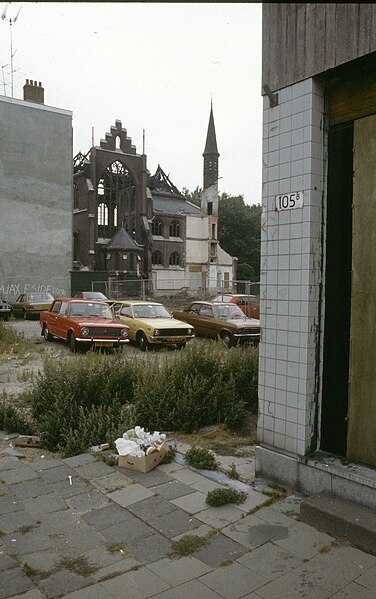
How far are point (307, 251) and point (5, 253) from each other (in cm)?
3202

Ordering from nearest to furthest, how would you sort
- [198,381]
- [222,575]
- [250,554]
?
[222,575]
[250,554]
[198,381]

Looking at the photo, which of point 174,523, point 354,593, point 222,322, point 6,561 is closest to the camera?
point 354,593

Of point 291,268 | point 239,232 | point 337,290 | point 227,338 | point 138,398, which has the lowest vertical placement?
point 227,338

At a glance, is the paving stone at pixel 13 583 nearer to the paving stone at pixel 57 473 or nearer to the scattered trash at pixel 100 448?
the paving stone at pixel 57 473

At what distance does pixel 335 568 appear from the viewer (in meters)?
3.33

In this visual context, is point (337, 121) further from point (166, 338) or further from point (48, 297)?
point (48, 297)

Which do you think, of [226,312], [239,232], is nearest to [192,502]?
[226,312]

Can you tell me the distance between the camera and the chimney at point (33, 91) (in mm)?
34469

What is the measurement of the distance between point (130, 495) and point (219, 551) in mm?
1237

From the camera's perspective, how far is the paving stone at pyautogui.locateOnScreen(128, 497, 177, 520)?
4160mm

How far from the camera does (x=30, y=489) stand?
4.75 meters

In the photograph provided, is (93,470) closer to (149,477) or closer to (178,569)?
(149,477)

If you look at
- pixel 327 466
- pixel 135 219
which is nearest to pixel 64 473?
pixel 327 466

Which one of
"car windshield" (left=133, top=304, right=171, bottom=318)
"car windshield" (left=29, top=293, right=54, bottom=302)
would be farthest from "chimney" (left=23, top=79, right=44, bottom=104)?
"car windshield" (left=133, top=304, right=171, bottom=318)
